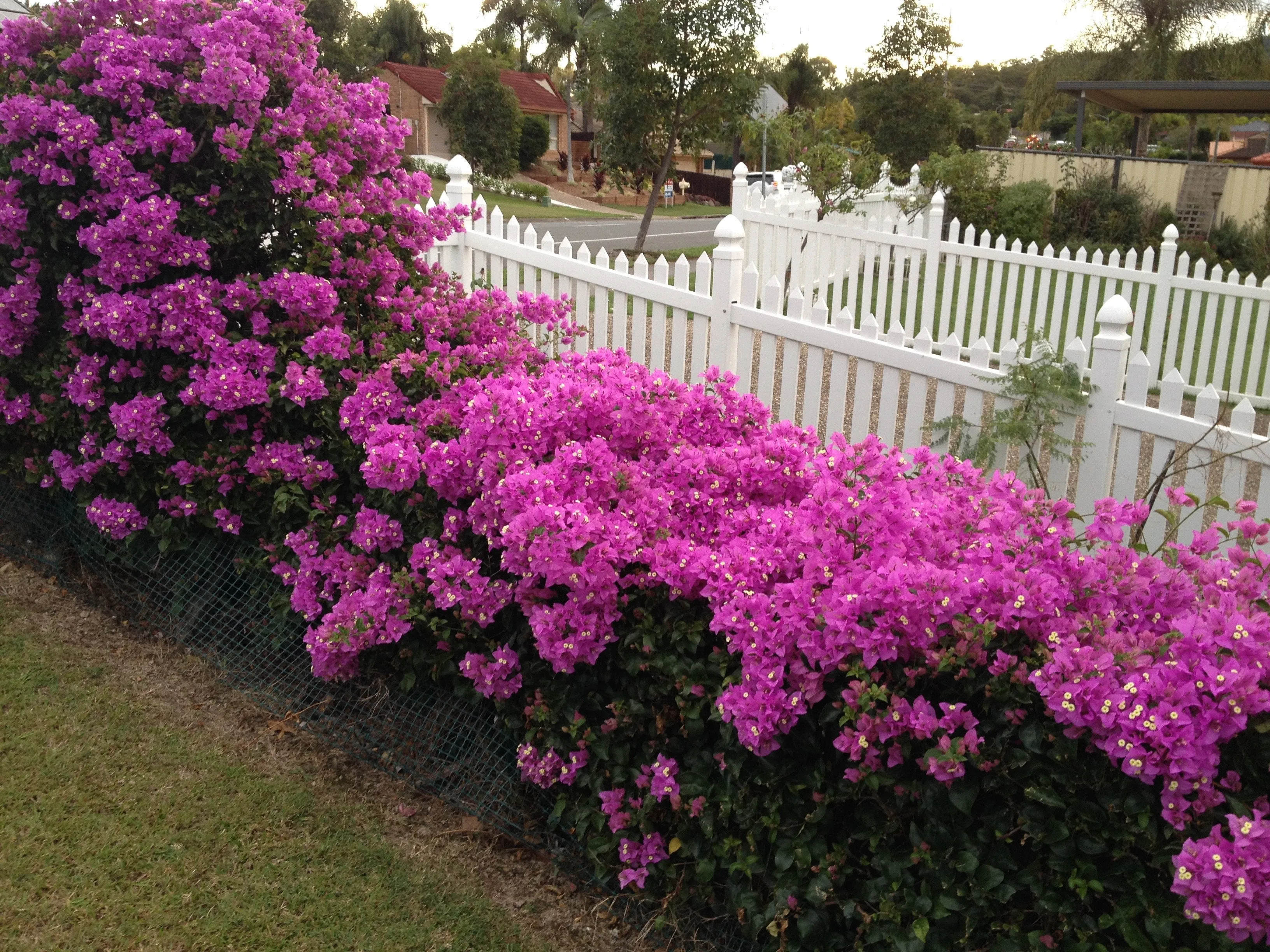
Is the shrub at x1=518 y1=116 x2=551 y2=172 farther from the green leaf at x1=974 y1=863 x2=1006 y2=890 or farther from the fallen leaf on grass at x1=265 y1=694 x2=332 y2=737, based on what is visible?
the green leaf at x1=974 y1=863 x2=1006 y2=890

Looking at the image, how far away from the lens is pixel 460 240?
7066mm

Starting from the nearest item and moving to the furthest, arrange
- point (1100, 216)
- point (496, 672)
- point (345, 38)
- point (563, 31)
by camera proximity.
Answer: point (496, 672) → point (1100, 216) → point (345, 38) → point (563, 31)

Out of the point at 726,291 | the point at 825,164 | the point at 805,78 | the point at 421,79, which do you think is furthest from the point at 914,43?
the point at 805,78

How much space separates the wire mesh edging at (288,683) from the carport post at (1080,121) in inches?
772

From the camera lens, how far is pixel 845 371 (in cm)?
496

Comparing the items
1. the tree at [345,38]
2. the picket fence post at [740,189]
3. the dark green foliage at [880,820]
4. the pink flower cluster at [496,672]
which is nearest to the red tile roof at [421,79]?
the tree at [345,38]

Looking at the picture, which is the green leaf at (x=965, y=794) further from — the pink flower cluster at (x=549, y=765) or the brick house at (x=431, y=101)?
the brick house at (x=431, y=101)

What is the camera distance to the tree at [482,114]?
39.4m

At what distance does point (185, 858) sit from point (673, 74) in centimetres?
1773

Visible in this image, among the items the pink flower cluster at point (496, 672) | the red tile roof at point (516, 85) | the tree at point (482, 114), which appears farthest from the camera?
the red tile roof at point (516, 85)

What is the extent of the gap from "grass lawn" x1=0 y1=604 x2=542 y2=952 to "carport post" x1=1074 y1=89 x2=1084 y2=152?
2033 centimetres

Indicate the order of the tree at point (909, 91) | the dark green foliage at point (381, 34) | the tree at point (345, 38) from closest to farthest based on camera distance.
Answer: the tree at point (909, 91)
the tree at point (345, 38)
the dark green foliage at point (381, 34)

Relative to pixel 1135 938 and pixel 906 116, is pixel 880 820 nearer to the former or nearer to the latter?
pixel 1135 938

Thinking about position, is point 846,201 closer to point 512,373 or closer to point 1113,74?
point 512,373
